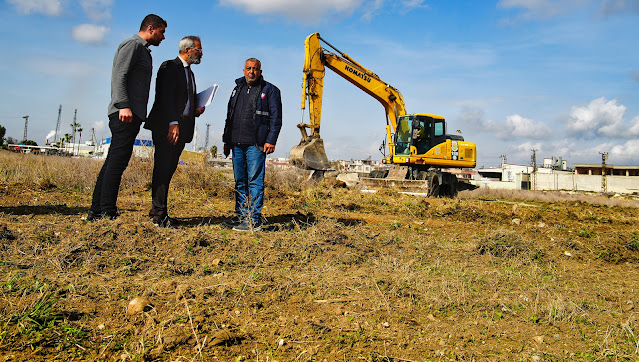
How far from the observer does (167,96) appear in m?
4.22

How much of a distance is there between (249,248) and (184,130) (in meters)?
1.57

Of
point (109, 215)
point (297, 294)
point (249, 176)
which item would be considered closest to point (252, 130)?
point (249, 176)

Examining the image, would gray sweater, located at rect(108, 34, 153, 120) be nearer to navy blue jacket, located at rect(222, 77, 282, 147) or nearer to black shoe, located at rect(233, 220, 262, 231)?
navy blue jacket, located at rect(222, 77, 282, 147)

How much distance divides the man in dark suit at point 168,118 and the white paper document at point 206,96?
23cm

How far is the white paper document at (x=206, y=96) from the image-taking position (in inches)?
180

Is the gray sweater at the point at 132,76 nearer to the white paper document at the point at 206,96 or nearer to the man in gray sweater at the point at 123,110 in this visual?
the man in gray sweater at the point at 123,110

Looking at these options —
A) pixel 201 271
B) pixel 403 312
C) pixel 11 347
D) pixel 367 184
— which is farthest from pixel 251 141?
pixel 367 184

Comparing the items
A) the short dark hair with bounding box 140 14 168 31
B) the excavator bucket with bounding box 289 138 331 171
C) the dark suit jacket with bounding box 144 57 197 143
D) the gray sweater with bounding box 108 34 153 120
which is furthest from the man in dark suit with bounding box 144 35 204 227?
the excavator bucket with bounding box 289 138 331 171

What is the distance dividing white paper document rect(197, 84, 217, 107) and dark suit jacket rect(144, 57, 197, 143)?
297 mm

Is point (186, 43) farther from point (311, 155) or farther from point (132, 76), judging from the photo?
point (311, 155)

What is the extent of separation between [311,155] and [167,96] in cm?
866

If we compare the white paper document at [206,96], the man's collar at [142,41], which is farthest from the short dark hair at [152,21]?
the white paper document at [206,96]

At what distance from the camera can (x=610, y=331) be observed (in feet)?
7.54

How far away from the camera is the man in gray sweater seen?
151 inches
